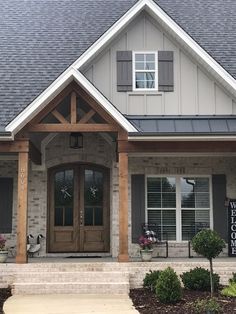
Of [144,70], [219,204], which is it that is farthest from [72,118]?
Result: [219,204]

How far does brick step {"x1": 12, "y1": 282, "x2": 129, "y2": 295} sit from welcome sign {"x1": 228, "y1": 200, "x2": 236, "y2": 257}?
4058mm

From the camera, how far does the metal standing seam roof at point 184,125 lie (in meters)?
12.1

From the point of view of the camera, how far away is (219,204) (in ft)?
46.1

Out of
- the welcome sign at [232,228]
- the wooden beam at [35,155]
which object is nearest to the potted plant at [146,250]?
the welcome sign at [232,228]

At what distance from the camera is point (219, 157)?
14.2 metres

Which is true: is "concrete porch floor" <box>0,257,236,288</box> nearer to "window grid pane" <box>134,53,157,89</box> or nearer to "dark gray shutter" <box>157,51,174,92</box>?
"dark gray shutter" <box>157,51,174,92</box>

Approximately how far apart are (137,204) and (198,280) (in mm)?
3673

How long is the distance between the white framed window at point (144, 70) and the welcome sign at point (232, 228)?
3.82 metres

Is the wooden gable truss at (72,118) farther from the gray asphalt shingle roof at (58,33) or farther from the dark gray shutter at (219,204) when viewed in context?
the dark gray shutter at (219,204)

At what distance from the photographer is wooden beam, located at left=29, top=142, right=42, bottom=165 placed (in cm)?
1277

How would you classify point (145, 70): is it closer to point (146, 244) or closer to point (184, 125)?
point (184, 125)

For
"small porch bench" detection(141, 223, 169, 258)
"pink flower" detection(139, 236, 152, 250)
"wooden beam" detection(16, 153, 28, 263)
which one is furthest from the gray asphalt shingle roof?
→ "small porch bench" detection(141, 223, 169, 258)

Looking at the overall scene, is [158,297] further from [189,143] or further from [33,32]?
[33,32]

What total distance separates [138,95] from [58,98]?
2.50 m
